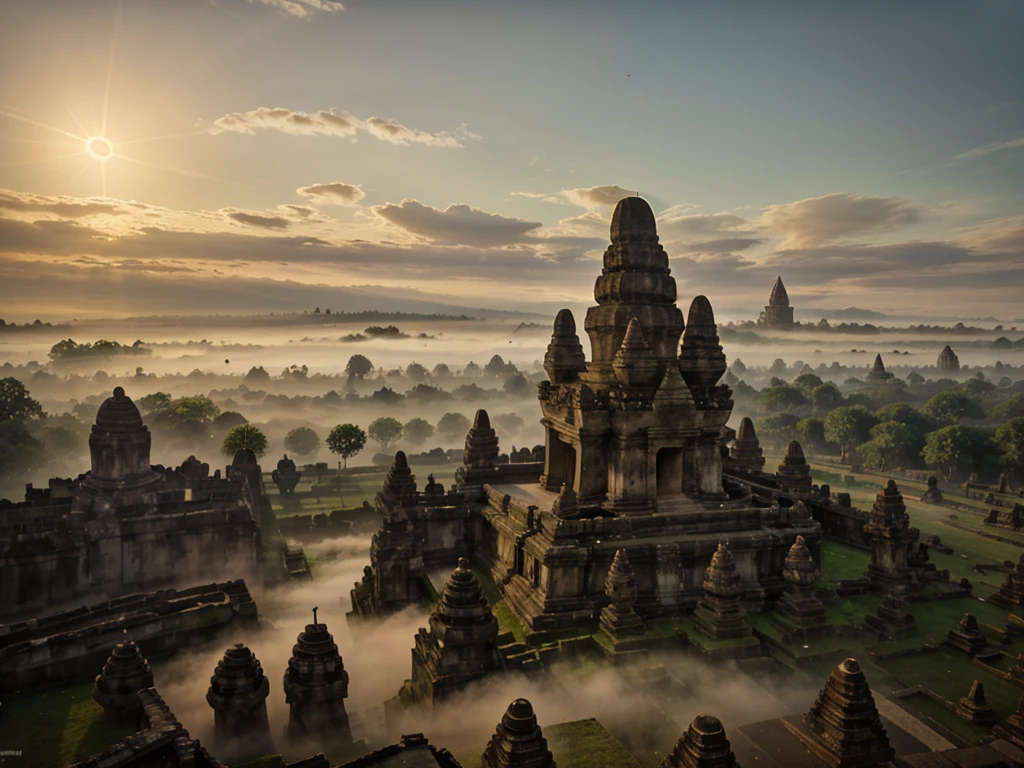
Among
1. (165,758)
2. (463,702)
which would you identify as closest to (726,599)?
(463,702)

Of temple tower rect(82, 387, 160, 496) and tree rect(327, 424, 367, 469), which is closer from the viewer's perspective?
temple tower rect(82, 387, 160, 496)

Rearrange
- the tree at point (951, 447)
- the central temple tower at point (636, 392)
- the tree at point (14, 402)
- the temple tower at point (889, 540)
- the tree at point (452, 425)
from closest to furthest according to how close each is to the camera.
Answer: the central temple tower at point (636, 392) → the temple tower at point (889, 540) → the tree at point (951, 447) → the tree at point (14, 402) → the tree at point (452, 425)

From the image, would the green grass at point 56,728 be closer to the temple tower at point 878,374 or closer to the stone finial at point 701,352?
the stone finial at point 701,352

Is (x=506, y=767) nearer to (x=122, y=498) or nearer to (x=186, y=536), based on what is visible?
(x=186, y=536)

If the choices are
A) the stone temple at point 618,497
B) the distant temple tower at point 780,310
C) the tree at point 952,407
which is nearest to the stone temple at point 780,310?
the distant temple tower at point 780,310

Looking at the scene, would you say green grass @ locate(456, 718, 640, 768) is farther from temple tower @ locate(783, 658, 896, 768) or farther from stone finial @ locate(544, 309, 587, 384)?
stone finial @ locate(544, 309, 587, 384)

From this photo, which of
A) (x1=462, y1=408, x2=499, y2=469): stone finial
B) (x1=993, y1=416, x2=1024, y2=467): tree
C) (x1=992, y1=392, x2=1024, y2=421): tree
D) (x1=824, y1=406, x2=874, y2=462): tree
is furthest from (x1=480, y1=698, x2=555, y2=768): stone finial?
(x1=992, y1=392, x2=1024, y2=421): tree

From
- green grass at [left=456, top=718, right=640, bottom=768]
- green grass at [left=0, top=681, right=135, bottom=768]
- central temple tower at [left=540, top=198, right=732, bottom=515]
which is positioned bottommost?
green grass at [left=0, top=681, right=135, bottom=768]
